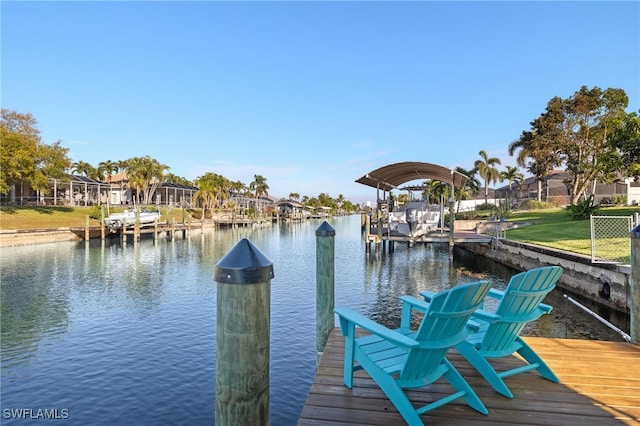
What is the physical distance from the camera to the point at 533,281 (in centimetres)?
349

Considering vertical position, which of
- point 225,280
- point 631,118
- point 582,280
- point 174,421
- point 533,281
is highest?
point 631,118

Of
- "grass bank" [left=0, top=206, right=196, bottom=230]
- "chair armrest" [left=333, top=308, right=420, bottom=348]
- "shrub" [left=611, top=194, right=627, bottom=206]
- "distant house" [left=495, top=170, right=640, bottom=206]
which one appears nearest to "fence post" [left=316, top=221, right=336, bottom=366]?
"chair armrest" [left=333, top=308, right=420, bottom=348]

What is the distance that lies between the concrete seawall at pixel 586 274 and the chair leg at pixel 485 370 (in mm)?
7615

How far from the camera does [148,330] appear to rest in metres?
9.34

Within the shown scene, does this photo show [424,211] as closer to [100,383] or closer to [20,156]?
[100,383]

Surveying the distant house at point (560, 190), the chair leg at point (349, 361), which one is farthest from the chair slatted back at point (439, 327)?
the distant house at point (560, 190)

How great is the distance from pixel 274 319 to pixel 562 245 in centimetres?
1077

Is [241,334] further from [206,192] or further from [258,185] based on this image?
[258,185]

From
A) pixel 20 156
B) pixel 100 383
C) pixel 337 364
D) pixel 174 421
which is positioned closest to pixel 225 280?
pixel 337 364

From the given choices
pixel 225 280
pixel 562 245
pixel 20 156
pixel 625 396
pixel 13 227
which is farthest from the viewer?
pixel 20 156

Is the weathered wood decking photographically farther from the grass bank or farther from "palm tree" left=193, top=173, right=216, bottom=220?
"palm tree" left=193, top=173, right=216, bottom=220

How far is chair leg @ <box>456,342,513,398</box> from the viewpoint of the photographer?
328 cm

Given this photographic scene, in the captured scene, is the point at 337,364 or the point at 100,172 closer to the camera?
the point at 337,364

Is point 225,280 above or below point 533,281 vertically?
above
